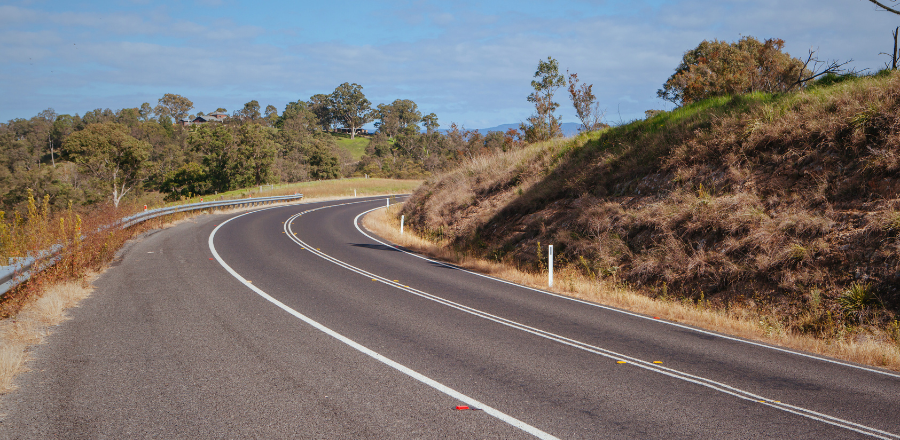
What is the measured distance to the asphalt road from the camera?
436 centimetres

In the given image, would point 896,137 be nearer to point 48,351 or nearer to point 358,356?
point 358,356

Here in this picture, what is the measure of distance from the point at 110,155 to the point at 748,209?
6324 cm

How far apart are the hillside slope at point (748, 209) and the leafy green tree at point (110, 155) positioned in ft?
172

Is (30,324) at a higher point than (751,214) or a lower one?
lower

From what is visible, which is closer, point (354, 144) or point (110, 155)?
point (110, 155)

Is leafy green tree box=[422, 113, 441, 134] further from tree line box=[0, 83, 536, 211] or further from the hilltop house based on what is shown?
the hilltop house

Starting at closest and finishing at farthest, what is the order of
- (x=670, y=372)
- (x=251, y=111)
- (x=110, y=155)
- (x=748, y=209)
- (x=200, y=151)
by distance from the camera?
(x=670, y=372) < (x=748, y=209) < (x=110, y=155) < (x=200, y=151) < (x=251, y=111)

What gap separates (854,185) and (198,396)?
11.1 m

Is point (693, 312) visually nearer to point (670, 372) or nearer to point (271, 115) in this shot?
point (670, 372)

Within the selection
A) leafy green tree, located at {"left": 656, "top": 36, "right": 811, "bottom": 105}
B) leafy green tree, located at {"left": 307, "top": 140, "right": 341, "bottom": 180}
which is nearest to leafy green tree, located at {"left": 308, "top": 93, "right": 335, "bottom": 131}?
leafy green tree, located at {"left": 307, "top": 140, "right": 341, "bottom": 180}

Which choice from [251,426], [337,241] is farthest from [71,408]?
[337,241]

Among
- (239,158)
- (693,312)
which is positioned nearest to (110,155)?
(239,158)

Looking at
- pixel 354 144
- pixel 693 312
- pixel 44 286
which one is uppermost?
pixel 354 144

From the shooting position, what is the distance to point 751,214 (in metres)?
10.1
